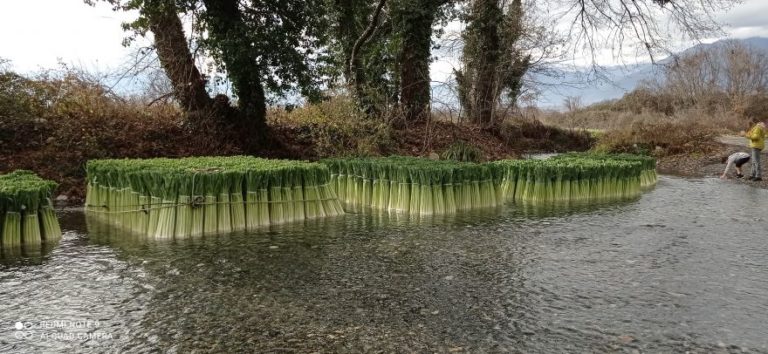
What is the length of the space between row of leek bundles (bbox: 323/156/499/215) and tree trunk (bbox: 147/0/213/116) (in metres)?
5.53

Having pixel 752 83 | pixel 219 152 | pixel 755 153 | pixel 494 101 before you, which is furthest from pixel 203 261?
pixel 752 83

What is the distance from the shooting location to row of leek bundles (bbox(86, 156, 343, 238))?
705 centimetres

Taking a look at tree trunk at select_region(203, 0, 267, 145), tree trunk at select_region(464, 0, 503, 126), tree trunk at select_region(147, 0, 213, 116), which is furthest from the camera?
tree trunk at select_region(464, 0, 503, 126)

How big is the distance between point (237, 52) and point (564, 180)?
755cm

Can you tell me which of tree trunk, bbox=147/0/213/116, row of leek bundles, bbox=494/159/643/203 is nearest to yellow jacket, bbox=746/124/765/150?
row of leek bundles, bbox=494/159/643/203

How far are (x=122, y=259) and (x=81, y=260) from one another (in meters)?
0.43

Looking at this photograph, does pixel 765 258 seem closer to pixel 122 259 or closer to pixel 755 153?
pixel 122 259

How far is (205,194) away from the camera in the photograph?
23.7 feet

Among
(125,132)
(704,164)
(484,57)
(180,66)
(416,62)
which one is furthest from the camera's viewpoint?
(484,57)

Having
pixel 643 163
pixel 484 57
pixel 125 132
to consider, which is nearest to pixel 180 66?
pixel 125 132

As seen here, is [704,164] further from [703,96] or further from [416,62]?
[703,96]

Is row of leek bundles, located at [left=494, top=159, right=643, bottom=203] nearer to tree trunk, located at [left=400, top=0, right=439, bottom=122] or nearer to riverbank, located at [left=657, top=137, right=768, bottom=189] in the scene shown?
riverbank, located at [left=657, top=137, right=768, bottom=189]

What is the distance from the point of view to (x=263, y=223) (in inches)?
307

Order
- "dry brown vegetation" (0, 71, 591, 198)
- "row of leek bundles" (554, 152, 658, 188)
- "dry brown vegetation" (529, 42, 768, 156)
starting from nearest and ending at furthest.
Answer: "dry brown vegetation" (0, 71, 591, 198) < "row of leek bundles" (554, 152, 658, 188) < "dry brown vegetation" (529, 42, 768, 156)
